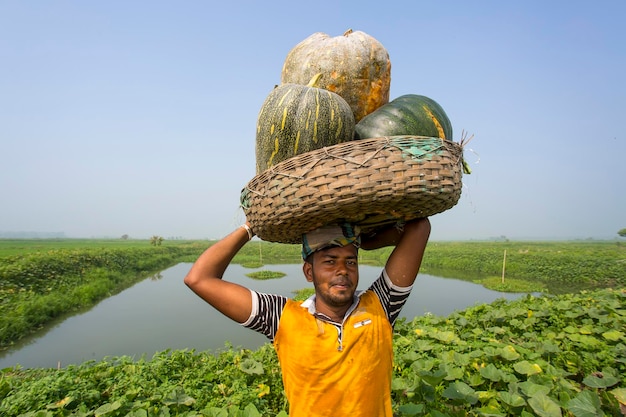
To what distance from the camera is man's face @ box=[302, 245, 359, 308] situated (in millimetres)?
1565

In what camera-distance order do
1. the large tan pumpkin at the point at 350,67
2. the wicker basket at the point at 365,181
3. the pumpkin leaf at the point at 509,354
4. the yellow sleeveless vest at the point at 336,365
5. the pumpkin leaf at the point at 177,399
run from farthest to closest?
1. the pumpkin leaf at the point at 509,354
2. the pumpkin leaf at the point at 177,399
3. the large tan pumpkin at the point at 350,67
4. the yellow sleeveless vest at the point at 336,365
5. the wicker basket at the point at 365,181

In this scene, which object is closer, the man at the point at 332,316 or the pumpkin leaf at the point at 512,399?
the man at the point at 332,316

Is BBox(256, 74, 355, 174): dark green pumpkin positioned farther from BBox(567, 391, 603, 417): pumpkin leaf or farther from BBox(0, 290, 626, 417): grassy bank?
BBox(567, 391, 603, 417): pumpkin leaf

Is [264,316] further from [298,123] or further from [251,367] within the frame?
[251,367]

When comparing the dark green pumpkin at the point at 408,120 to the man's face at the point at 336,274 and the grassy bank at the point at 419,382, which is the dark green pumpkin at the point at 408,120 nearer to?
the man's face at the point at 336,274

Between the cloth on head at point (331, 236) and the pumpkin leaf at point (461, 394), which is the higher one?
the cloth on head at point (331, 236)

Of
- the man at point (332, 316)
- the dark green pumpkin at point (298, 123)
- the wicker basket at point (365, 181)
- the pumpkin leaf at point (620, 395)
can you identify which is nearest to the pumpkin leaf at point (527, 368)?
the pumpkin leaf at point (620, 395)

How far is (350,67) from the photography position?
2012mm

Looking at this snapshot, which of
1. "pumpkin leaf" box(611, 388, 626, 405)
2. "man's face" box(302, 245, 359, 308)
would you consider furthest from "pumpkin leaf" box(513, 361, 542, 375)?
"man's face" box(302, 245, 359, 308)

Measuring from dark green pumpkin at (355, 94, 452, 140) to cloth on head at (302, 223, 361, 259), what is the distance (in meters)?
0.54

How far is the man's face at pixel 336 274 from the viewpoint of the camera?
1565 millimetres

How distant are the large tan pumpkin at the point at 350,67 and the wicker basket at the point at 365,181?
2.80ft

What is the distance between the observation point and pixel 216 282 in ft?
5.35

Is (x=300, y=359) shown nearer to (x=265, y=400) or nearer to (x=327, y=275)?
(x=327, y=275)
